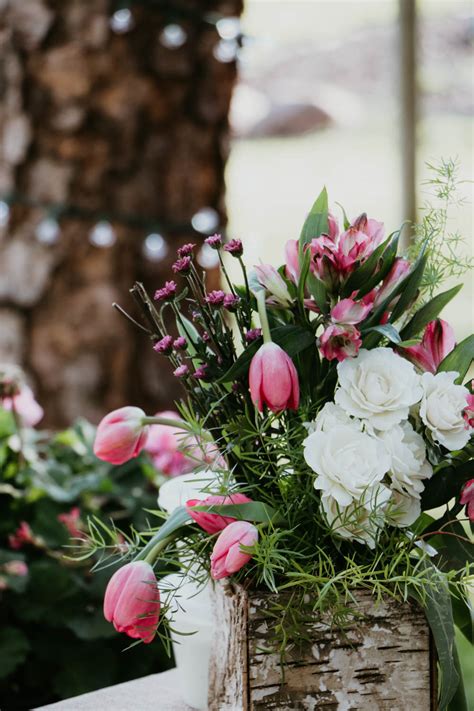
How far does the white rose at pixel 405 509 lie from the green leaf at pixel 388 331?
0.11 m

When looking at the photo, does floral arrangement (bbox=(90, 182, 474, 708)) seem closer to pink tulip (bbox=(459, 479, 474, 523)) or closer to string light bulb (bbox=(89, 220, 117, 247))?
pink tulip (bbox=(459, 479, 474, 523))

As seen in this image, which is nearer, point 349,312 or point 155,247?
point 349,312

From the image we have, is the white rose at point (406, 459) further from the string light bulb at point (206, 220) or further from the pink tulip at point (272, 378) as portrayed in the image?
the string light bulb at point (206, 220)

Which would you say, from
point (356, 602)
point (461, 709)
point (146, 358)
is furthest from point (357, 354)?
point (146, 358)

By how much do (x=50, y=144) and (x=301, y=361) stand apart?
1.21 m

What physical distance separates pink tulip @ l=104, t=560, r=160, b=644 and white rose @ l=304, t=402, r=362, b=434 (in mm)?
166

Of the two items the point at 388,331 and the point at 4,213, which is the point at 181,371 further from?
the point at 4,213

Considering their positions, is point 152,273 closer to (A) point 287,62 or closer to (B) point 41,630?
(B) point 41,630

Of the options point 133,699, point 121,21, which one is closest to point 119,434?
point 133,699

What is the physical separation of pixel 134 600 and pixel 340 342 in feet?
0.79

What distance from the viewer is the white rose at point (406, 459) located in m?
0.65

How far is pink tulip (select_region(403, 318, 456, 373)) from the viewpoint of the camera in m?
0.71

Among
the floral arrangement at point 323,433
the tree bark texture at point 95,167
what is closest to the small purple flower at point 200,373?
the floral arrangement at point 323,433

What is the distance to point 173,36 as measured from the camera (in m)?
1.80
